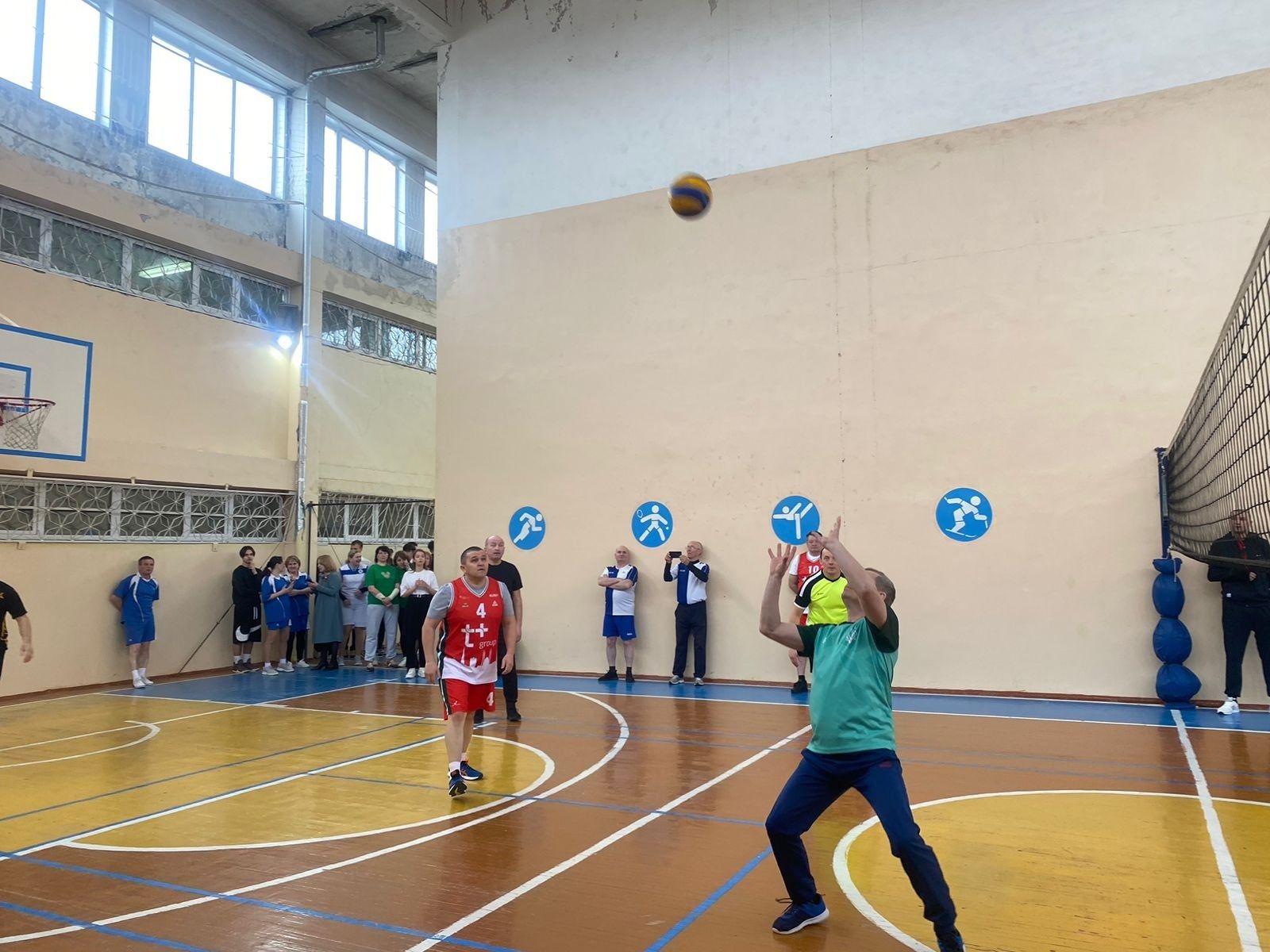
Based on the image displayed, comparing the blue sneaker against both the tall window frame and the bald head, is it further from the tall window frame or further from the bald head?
the tall window frame

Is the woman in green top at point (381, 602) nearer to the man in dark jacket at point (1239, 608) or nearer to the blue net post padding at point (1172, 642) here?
the blue net post padding at point (1172, 642)

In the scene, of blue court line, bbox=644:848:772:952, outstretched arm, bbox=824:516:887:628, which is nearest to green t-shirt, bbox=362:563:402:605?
blue court line, bbox=644:848:772:952

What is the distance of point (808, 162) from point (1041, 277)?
3.31 m

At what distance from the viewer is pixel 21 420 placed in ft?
36.9

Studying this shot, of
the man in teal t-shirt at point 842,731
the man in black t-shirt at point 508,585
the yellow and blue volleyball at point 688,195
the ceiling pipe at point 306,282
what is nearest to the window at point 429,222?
the ceiling pipe at point 306,282

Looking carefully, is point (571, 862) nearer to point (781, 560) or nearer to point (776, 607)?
point (776, 607)

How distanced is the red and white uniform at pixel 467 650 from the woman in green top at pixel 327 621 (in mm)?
8099

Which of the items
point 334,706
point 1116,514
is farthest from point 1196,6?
point 334,706

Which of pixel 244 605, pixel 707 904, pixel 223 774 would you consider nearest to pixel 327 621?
pixel 244 605

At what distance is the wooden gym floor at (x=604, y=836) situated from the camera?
384 centimetres

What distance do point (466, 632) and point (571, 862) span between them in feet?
6.73

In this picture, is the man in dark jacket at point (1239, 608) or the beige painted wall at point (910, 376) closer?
the man in dark jacket at point (1239, 608)

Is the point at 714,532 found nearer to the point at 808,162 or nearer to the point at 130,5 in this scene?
the point at 808,162

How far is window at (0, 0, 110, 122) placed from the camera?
1196 cm
